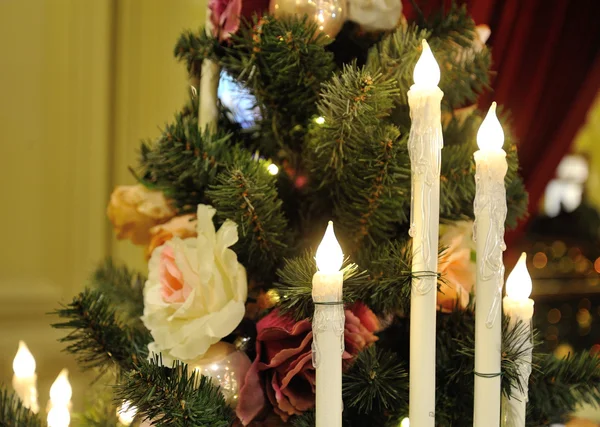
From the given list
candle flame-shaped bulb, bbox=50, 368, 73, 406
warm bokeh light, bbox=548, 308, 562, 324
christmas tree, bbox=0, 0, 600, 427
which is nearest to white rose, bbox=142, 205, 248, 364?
christmas tree, bbox=0, 0, 600, 427

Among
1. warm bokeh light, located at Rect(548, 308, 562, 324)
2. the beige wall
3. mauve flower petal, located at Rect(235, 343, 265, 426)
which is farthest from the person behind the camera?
warm bokeh light, located at Rect(548, 308, 562, 324)

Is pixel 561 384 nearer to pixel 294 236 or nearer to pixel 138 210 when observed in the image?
pixel 294 236

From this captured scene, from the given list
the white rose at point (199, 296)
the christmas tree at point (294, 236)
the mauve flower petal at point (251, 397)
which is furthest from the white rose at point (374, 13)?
the mauve flower petal at point (251, 397)

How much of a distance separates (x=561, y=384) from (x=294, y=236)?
0.89 feet

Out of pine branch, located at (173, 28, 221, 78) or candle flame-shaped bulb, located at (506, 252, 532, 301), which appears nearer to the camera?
candle flame-shaped bulb, located at (506, 252, 532, 301)

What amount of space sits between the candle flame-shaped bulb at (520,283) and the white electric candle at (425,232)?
7 cm

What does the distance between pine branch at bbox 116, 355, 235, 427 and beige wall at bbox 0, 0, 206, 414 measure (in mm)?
829

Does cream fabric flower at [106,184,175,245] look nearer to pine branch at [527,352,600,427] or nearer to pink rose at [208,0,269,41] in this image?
pink rose at [208,0,269,41]

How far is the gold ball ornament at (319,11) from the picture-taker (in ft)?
1.64

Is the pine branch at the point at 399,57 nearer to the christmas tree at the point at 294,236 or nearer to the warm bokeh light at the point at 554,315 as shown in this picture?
the christmas tree at the point at 294,236

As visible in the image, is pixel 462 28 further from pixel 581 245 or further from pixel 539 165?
pixel 581 245

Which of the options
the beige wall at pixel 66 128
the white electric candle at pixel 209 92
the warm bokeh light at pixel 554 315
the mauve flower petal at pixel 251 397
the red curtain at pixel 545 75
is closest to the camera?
the mauve flower petal at pixel 251 397

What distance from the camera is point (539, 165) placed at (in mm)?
960

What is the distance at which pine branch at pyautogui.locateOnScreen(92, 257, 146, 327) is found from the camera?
64 centimetres
